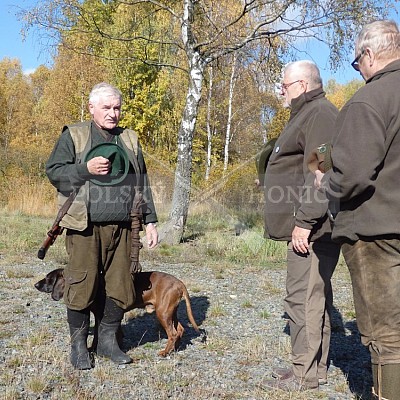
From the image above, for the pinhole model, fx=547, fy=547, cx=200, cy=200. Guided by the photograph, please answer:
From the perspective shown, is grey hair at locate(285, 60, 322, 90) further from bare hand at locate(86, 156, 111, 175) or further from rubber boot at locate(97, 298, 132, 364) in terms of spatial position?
rubber boot at locate(97, 298, 132, 364)

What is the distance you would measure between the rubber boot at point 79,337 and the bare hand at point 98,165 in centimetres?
117

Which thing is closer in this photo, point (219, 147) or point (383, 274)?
point (383, 274)

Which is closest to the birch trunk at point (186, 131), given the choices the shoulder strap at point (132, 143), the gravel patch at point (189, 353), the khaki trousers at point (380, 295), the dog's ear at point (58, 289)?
the gravel patch at point (189, 353)

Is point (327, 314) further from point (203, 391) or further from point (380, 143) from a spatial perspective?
point (380, 143)

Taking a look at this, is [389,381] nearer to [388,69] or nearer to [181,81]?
[388,69]

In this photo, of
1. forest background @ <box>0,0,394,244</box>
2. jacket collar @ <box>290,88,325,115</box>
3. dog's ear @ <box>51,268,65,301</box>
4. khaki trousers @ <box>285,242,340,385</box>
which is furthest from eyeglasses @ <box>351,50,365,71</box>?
forest background @ <box>0,0,394,244</box>

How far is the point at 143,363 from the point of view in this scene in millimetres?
4523

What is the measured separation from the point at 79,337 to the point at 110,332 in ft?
0.98

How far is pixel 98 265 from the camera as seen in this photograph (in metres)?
4.36

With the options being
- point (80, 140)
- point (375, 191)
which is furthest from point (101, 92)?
point (375, 191)

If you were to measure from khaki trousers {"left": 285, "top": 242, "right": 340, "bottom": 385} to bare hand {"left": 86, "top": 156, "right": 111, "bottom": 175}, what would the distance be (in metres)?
1.49

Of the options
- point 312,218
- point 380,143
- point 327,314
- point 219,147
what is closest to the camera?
point 380,143

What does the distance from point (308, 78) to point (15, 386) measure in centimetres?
299

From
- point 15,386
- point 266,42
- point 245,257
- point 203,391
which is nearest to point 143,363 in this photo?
point 203,391
